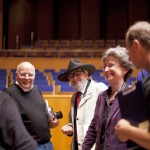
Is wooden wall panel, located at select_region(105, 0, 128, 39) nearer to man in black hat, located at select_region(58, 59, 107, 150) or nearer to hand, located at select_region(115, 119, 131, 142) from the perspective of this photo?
man in black hat, located at select_region(58, 59, 107, 150)

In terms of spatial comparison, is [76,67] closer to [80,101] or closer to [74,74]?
[74,74]

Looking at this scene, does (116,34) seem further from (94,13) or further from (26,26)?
(26,26)

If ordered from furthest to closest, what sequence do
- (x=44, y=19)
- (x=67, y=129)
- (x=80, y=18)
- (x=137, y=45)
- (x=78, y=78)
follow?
1. (x=80, y=18)
2. (x=44, y=19)
3. (x=78, y=78)
4. (x=67, y=129)
5. (x=137, y=45)

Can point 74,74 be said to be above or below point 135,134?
above

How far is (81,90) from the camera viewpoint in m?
3.23

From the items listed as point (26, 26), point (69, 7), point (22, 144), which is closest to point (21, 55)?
point (26, 26)

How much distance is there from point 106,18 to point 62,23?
206 centimetres

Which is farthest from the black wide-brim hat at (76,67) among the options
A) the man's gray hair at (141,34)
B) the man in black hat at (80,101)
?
the man's gray hair at (141,34)

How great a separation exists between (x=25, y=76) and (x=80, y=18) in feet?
44.0

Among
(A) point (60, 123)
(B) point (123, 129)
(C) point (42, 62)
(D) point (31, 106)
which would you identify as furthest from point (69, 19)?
(B) point (123, 129)

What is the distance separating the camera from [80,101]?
319 cm

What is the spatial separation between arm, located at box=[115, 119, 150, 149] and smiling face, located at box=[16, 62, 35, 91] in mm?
1665

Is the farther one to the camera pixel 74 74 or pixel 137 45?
pixel 74 74

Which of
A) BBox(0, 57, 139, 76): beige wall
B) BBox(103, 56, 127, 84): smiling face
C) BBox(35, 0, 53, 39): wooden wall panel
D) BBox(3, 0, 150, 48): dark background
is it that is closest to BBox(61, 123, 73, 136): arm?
BBox(103, 56, 127, 84): smiling face
